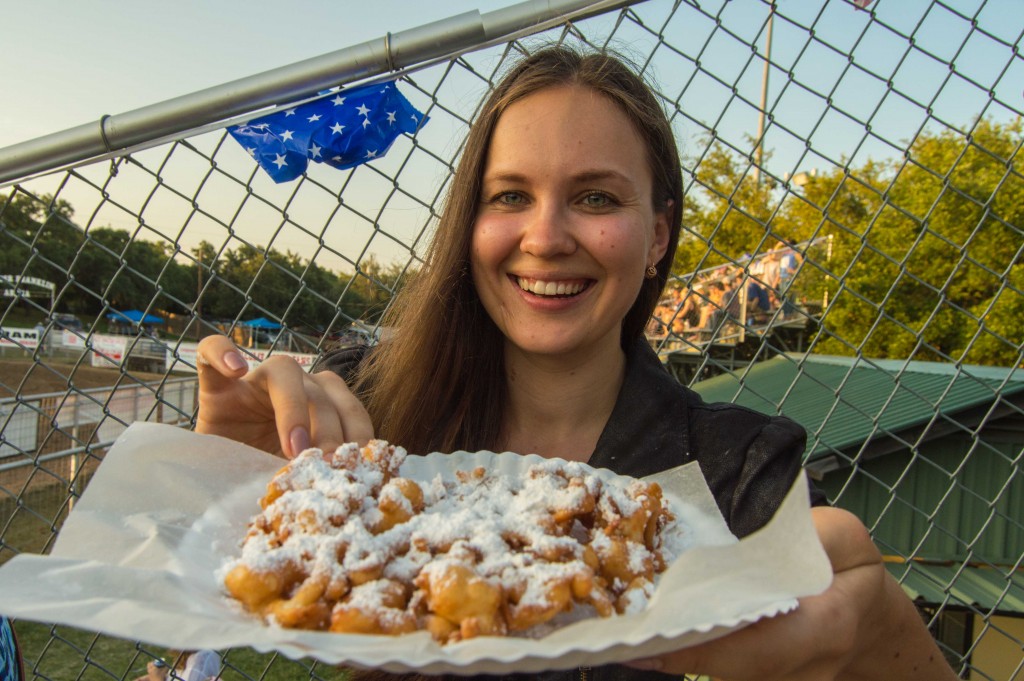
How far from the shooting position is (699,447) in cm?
177

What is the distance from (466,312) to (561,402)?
36 centimetres

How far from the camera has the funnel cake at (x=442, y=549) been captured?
0.99 m

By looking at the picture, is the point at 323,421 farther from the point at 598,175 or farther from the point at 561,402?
the point at 598,175

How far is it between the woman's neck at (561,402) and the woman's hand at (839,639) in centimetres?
72

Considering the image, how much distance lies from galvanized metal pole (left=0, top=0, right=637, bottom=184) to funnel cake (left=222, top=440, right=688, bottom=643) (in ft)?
3.15

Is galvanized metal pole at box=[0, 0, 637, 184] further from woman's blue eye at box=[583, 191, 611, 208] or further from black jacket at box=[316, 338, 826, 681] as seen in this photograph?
black jacket at box=[316, 338, 826, 681]

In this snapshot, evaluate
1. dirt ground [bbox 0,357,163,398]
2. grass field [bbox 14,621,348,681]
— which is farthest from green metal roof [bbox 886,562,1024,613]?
dirt ground [bbox 0,357,163,398]

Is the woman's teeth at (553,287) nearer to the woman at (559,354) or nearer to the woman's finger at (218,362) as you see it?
the woman at (559,354)

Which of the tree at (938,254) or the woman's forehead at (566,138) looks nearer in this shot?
the woman's forehead at (566,138)

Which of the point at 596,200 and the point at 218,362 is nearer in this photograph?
the point at 218,362

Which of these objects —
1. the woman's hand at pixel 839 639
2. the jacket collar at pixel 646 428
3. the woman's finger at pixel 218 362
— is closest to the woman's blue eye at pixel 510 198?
the jacket collar at pixel 646 428

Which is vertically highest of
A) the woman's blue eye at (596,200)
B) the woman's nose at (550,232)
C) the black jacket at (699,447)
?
the woman's blue eye at (596,200)

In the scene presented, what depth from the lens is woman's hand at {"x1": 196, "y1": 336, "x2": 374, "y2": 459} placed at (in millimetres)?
1408

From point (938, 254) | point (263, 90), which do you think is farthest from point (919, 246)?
point (263, 90)
